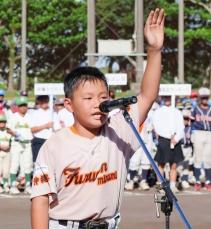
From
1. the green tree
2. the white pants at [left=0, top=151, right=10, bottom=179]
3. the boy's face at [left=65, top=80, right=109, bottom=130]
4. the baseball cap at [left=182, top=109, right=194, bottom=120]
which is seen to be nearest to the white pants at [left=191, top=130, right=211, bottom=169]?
the baseball cap at [left=182, top=109, right=194, bottom=120]

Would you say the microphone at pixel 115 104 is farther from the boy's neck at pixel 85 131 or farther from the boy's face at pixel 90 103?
the boy's neck at pixel 85 131

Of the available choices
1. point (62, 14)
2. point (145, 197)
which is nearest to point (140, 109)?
point (145, 197)

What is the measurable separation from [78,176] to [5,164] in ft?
35.7

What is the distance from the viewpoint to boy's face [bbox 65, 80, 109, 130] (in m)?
4.22

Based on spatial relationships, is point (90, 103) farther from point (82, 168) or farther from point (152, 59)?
point (152, 59)

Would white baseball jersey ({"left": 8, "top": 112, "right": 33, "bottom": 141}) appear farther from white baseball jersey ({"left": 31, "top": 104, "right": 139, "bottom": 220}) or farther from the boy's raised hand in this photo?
white baseball jersey ({"left": 31, "top": 104, "right": 139, "bottom": 220})

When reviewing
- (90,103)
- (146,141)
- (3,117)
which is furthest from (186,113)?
(90,103)

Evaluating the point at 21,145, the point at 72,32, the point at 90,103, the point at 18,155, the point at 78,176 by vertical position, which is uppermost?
the point at 72,32

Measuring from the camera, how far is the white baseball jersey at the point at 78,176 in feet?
13.8

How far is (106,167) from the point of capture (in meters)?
4.28

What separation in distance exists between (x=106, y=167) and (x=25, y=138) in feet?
35.1

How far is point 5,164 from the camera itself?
1496 centimetres

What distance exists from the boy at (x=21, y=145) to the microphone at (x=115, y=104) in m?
10.7

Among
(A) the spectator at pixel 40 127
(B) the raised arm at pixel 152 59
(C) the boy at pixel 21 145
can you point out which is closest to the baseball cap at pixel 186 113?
(A) the spectator at pixel 40 127
